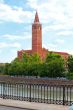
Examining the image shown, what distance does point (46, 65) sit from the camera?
77.6 meters

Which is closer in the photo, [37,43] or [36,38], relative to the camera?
[37,43]

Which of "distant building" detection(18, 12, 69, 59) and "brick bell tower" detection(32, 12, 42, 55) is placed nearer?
"distant building" detection(18, 12, 69, 59)

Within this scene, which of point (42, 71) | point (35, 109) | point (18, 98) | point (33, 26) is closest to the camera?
point (35, 109)

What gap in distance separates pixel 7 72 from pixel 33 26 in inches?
2463

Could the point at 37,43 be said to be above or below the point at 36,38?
below

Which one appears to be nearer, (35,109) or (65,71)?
(35,109)

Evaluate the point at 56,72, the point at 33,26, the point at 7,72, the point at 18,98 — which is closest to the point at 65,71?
the point at 56,72

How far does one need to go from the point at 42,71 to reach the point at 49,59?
5.73m

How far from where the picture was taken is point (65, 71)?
7612 centimetres

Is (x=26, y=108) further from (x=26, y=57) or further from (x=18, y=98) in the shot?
(x=26, y=57)

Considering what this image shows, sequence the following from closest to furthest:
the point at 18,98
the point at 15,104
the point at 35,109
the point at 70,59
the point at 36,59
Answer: the point at 35,109
the point at 15,104
the point at 18,98
the point at 70,59
the point at 36,59

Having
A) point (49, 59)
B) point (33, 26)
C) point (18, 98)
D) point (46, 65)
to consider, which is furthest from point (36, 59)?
point (18, 98)

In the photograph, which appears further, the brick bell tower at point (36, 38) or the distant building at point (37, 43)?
the brick bell tower at point (36, 38)

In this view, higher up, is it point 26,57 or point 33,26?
point 33,26
